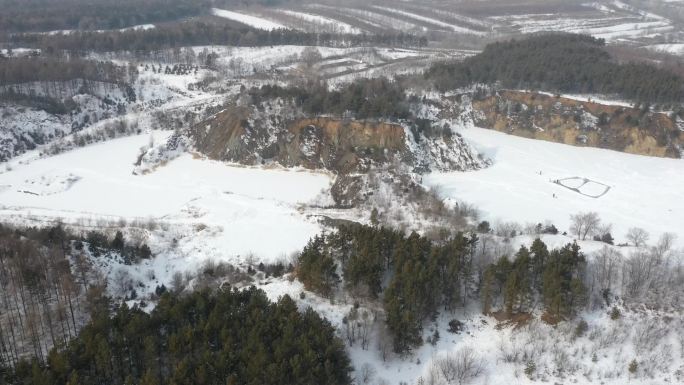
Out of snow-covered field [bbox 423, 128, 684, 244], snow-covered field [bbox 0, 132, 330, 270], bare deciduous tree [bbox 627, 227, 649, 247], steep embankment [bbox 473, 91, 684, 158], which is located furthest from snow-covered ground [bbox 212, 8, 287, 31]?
bare deciduous tree [bbox 627, 227, 649, 247]

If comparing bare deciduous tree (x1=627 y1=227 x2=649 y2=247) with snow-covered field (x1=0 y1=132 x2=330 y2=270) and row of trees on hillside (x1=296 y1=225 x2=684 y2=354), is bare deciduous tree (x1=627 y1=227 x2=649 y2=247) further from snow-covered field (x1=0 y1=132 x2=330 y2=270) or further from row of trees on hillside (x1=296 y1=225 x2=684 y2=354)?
snow-covered field (x1=0 y1=132 x2=330 y2=270)

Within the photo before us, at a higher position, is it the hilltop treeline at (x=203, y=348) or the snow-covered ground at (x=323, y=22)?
the snow-covered ground at (x=323, y=22)

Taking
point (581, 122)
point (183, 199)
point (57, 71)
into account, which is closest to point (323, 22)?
point (57, 71)

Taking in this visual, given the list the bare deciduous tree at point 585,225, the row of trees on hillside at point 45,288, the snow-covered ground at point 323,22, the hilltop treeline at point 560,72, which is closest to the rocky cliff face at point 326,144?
the bare deciduous tree at point 585,225

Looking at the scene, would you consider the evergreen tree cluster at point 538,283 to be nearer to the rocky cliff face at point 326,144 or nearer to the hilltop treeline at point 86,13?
the rocky cliff face at point 326,144

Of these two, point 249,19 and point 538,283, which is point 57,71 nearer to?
point 538,283

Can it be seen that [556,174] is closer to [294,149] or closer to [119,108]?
[294,149]
